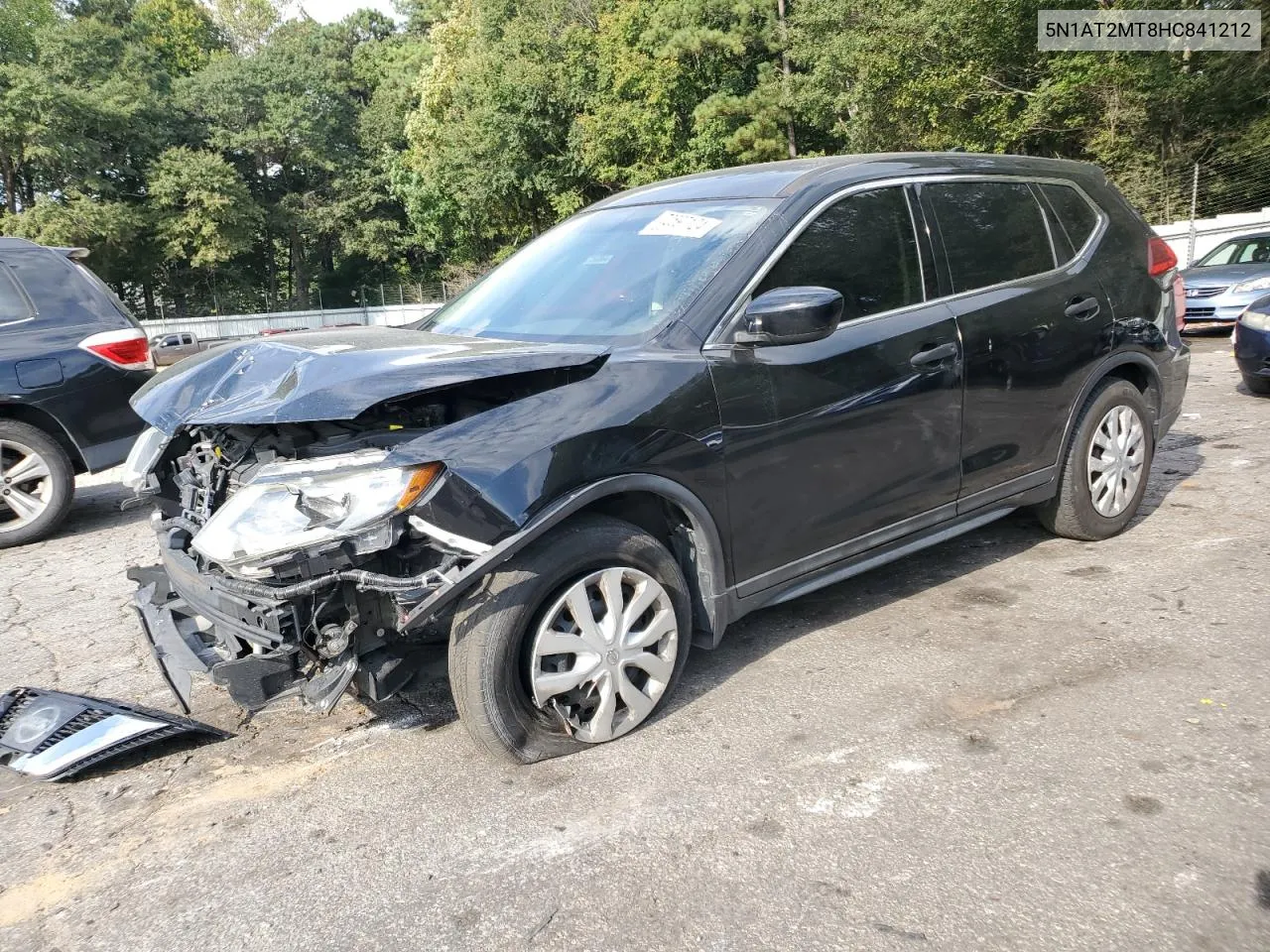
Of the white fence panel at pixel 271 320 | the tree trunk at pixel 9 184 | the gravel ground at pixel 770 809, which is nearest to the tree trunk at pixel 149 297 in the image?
the white fence panel at pixel 271 320

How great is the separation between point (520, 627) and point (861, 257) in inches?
77.1

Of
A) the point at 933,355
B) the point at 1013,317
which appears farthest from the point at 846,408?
the point at 1013,317

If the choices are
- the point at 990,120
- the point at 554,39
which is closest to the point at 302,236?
the point at 554,39

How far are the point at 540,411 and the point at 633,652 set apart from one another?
82 centimetres

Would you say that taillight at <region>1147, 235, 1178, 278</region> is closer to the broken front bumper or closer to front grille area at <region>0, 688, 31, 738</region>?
the broken front bumper

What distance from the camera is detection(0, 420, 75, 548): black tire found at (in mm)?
5945

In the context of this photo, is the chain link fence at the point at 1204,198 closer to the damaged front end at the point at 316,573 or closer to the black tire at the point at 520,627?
the black tire at the point at 520,627

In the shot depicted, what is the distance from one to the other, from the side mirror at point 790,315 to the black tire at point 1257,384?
22.6 feet

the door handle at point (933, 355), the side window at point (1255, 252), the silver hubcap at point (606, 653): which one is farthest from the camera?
the side window at point (1255, 252)

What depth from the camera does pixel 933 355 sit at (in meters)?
3.69

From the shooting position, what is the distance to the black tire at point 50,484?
5945 mm

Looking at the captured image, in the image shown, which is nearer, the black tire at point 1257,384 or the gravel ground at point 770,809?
the gravel ground at point 770,809

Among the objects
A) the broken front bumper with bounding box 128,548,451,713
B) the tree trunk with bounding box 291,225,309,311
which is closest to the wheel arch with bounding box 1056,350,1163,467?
the broken front bumper with bounding box 128,548,451,713

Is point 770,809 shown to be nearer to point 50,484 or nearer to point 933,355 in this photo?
point 933,355
